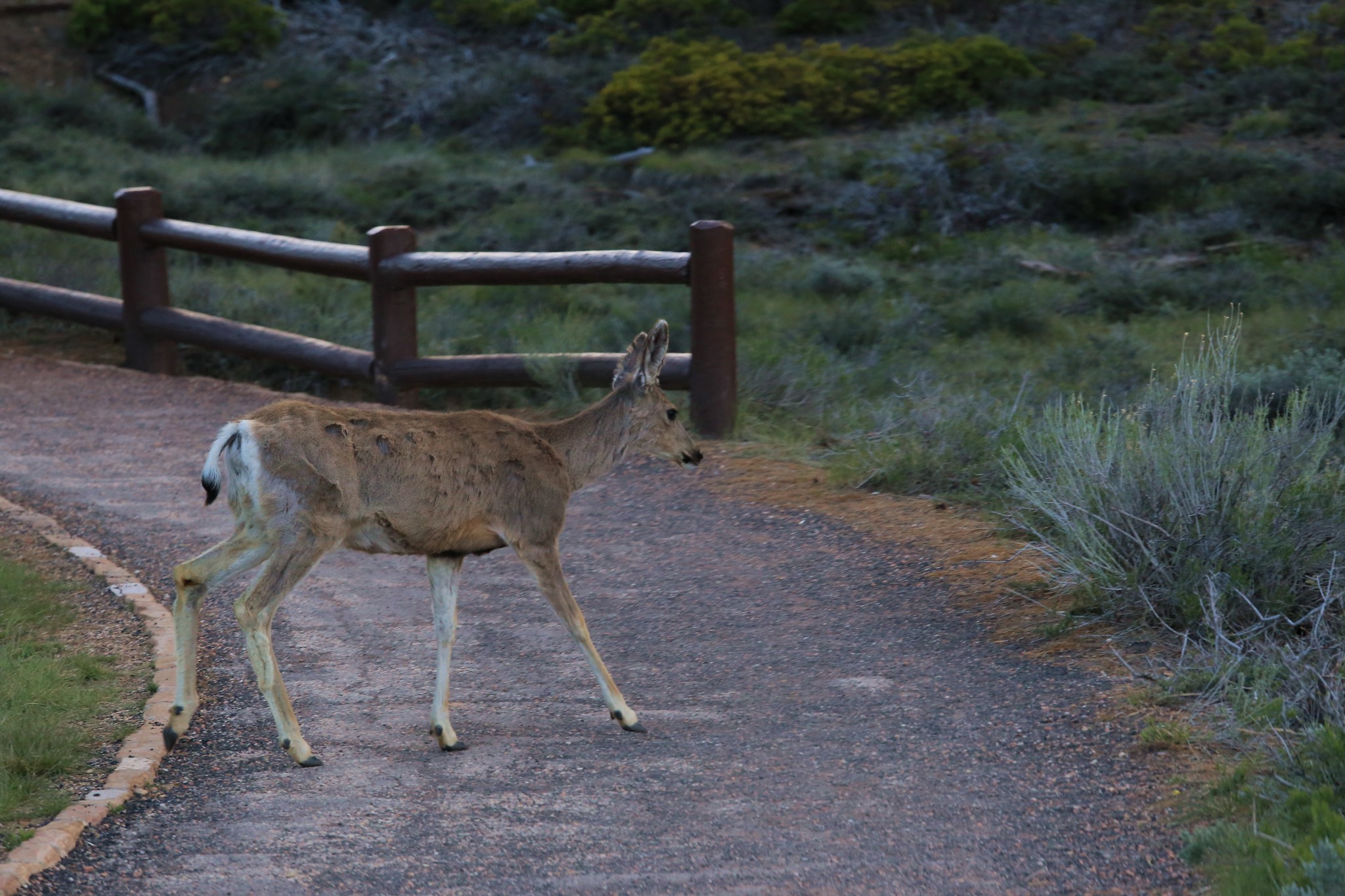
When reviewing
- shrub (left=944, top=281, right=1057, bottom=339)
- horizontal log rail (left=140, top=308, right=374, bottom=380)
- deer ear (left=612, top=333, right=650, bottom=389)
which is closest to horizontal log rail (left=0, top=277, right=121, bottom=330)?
horizontal log rail (left=140, top=308, right=374, bottom=380)

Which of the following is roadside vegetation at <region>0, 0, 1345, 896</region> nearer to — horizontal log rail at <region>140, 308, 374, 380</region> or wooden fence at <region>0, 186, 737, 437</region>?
wooden fence at <region>0, 186, 737, 437</region>

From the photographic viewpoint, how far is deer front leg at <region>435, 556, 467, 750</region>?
564cm

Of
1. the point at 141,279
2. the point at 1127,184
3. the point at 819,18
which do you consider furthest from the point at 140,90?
the point at 1127,184

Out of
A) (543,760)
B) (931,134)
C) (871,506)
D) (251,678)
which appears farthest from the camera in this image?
(931,134)

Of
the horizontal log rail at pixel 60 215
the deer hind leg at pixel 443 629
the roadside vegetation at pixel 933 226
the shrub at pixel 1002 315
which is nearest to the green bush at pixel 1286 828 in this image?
the roadside vegetation at pixel 933 226

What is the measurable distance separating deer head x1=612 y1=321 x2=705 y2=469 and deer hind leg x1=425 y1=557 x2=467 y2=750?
1.08 meters

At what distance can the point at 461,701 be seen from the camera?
6.21m

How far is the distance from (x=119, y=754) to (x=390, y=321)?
20.8 ft

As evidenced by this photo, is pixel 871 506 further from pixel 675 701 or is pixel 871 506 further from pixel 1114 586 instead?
pixel 675 701

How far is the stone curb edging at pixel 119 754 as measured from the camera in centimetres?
458

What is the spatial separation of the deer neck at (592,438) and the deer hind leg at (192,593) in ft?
4.25

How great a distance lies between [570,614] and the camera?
227 inches

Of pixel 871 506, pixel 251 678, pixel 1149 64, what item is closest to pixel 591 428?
pixel 251 678

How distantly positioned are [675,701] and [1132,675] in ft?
6.13
